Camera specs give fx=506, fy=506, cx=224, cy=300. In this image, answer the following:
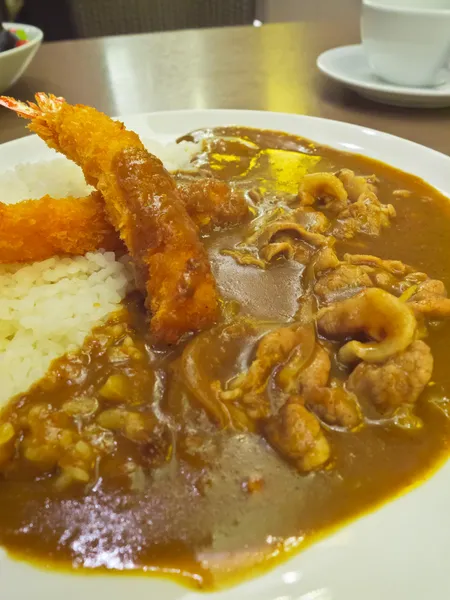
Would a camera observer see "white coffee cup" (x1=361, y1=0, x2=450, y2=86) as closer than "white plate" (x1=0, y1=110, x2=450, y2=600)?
No

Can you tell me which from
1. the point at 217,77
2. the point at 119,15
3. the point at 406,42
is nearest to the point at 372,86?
the point at 406,42

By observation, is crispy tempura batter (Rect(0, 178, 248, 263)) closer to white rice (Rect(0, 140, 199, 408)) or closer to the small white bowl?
white rice (Rect(0, 140, 199, 408))

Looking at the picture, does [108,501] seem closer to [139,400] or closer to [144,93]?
[139,400]

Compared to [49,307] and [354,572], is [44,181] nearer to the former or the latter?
[49,307]

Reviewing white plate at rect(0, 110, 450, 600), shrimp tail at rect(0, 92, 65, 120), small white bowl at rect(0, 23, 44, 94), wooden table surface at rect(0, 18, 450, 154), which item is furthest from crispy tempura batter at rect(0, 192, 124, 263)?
small white bowl at rect(0, 23, 44, 94)

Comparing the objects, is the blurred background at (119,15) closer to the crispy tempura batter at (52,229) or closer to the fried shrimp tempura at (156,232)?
the fried shrimp tempura at (156,232)

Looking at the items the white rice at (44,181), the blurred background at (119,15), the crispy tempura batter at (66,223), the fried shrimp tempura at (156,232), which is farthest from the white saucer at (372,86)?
the blurred background at (119,15)
